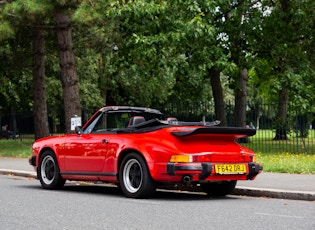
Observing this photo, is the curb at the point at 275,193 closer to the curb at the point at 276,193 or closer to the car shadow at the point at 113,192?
the curb at the point at 276,193

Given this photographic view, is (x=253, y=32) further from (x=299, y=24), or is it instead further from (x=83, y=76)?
(x=83, y=76)

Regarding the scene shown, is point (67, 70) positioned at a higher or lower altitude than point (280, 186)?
higher

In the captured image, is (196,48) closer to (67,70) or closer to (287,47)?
(287,47)

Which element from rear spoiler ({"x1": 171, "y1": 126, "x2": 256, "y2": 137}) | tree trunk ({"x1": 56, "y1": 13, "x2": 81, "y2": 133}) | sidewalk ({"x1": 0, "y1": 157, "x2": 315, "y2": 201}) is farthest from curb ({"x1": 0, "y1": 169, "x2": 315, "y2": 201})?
tree trunk ({"x1": 56, "y1": 13, "x2": 81, "y2": 133})

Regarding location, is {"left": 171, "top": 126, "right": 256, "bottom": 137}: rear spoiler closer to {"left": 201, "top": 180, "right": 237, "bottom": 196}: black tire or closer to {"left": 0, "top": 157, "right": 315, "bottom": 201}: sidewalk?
{"left": 201, "top": 180, "right": 237, "bottom": 196}: black tire

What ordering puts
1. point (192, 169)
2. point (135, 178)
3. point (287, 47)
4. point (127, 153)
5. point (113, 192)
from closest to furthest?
1. point (192, 169)
2. point (135, 178)
3. point (127, 153)
4. point (113, 192)
5. point (287, 47)

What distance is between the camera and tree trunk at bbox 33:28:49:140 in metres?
32.2

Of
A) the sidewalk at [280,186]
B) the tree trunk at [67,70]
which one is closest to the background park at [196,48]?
the tree trunk at [67,70]

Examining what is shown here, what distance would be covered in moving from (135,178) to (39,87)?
2121 cm

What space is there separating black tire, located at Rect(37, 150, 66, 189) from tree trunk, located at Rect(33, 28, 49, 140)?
1857cm

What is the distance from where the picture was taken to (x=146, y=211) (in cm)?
1011

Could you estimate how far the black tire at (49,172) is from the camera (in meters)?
13.6

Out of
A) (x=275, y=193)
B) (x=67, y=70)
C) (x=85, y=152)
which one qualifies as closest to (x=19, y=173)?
(x=85, y=152)

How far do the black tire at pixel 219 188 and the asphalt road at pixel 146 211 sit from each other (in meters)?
0.15
